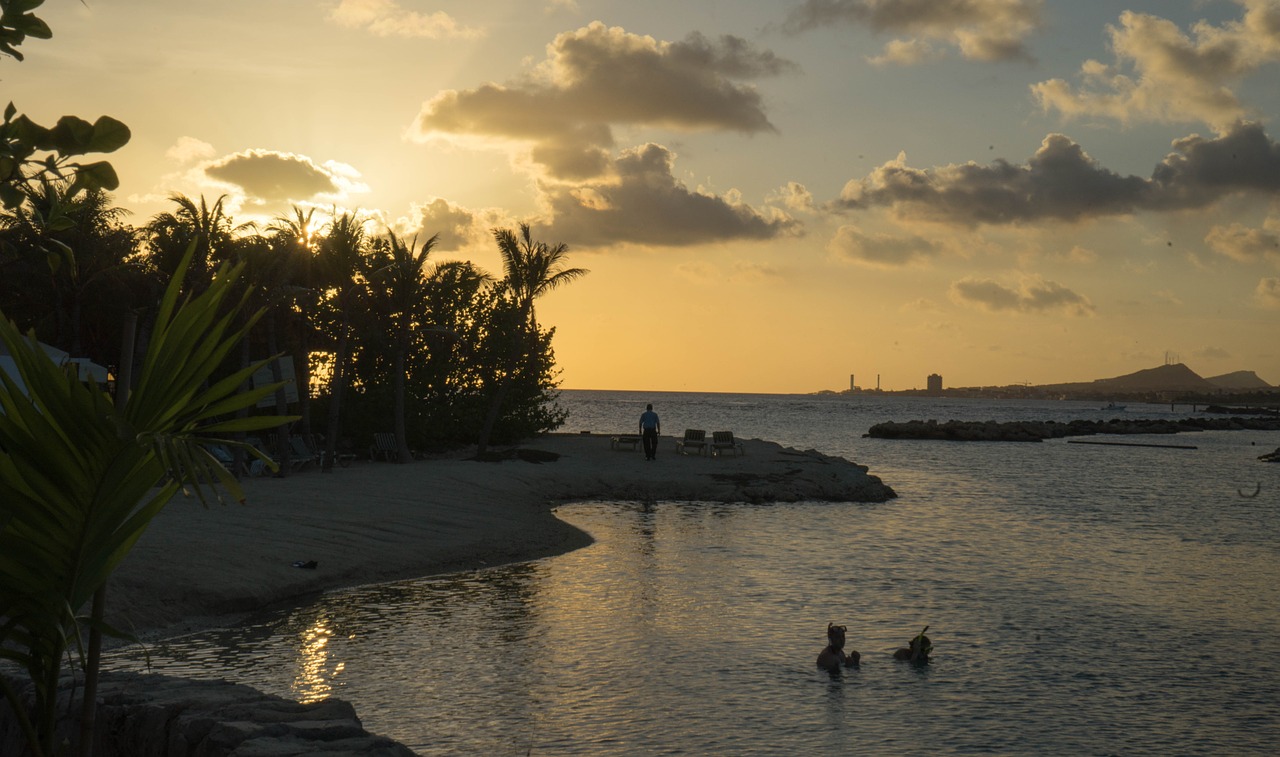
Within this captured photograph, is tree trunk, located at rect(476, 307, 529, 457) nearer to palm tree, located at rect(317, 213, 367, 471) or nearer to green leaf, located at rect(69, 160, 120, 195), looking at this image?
palm tree, located at rect(317, 213, 367, 471)

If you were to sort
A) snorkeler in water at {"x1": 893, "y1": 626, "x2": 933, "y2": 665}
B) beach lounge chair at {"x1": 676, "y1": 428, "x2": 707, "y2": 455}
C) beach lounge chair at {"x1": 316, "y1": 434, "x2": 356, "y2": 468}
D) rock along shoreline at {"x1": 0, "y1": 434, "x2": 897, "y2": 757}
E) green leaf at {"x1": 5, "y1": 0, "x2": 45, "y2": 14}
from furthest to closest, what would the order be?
1. beach lounge chair at {"x1": 676, "y1": 428, "x2": 707, "y2": 455}
2. beach lounge chair at {"x1": 316, "y1": 434, "x2": 356, "y2": 468}
3. snorkeler in water at {"x1": 893, "y1": 626, "x2": 933, "y2": 665}
4. rock along shoreline at {"x1": 0, "y1": 434, "x2": 897, "y2": 757}
5. green leaf at {"x1": 5, "y1": 0, "x2": 45, "y2": 14}

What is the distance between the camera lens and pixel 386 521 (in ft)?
72.5

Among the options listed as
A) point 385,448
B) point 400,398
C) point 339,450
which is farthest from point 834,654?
point 339,450

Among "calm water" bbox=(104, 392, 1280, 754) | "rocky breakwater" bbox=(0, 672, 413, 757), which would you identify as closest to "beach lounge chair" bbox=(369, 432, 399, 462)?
"calm water" bbox=(104, 392, 1280, 754)

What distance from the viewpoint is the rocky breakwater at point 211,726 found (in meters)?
6.63

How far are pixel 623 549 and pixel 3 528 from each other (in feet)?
66.4

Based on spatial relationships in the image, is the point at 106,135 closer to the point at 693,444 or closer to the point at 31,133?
the point at 31,133

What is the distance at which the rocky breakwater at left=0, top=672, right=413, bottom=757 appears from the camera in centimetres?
663

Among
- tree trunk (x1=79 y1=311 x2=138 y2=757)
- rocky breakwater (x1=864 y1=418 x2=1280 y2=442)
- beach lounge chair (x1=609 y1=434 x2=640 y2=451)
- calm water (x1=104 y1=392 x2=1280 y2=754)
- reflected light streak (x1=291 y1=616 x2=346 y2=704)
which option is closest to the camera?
tree trunk (x1=79 y1=311 x2=138 y2=757)

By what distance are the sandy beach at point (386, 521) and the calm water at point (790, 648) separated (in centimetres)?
99

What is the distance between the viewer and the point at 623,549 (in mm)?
23375

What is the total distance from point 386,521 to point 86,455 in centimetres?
1915

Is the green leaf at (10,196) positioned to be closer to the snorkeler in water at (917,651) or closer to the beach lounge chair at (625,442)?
the snorkeler in water at (917,651)

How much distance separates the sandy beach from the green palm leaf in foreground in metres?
10.9
